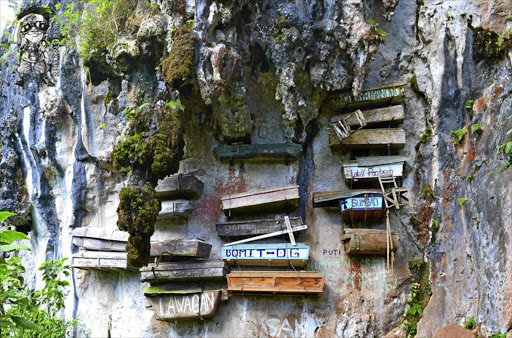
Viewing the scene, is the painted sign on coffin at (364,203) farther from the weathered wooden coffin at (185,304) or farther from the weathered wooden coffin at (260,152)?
the weathered wooden coffin at (185,304)

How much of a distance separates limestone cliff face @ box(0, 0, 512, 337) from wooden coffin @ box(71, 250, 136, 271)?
503mm

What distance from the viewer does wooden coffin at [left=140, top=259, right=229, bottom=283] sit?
8969 millimetres

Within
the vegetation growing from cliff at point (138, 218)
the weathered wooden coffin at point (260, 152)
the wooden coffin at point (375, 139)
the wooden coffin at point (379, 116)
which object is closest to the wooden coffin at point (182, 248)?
the vegetation growing from cliff at point (138, 218)

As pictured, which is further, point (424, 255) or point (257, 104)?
point (257, 104)

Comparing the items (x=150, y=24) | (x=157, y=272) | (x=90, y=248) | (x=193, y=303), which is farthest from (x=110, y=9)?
(x=193, y=303)

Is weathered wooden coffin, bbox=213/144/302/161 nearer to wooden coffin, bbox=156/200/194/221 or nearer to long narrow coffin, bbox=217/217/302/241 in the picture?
wooden coffin, bbox=156/200/194/221

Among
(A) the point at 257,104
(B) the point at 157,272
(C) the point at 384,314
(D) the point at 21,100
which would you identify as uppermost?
(D) the point at 21,100

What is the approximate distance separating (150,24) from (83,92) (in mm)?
2802

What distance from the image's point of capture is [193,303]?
9008 mm

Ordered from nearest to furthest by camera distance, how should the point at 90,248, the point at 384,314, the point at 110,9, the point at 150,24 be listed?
the point at 384,314 → the point at 150,24 → the point at 90,248 → the point at 110,9

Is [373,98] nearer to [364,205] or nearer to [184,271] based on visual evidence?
[364,205]

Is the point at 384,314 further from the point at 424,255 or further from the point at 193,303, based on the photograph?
the point at 193,303

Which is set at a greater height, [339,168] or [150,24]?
[150,24]

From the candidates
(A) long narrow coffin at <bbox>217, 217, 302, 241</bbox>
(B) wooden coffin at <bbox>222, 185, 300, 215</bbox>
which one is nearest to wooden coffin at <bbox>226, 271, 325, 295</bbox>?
(A) long narrow coffin at <bbox>217, 217, 302, 241</bbox>
